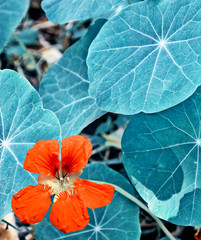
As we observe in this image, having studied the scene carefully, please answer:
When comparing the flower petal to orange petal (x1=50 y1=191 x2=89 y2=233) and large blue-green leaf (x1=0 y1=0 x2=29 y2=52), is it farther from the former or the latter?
large blue-green leaf (x1=0 y1=0 x2=29 y2=52)

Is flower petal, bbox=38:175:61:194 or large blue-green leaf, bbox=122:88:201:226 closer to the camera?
flower petal, bbox=38:175:61:194

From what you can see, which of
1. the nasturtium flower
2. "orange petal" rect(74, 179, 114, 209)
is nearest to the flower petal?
the nasturtium flower

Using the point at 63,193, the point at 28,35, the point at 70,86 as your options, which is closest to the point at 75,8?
the point at 70,86

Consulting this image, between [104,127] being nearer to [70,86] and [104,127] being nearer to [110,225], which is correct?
[70,86]

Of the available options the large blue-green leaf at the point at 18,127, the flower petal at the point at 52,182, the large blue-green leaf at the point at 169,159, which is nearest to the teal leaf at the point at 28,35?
the large blue-green leaf at the point at 18,127

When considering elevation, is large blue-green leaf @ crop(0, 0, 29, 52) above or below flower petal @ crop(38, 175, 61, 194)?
above

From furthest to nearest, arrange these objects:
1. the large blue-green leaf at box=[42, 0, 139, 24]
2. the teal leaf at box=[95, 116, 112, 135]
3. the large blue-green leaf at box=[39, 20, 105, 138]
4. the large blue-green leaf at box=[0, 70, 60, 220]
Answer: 1. the teal leaf at box=[95, 116, 112, 135]
2. the large blue-green leaf at box=[39, 20, 105, 138]
3. the large blue-green leaf at box=[42, 0, 139, 24]
4. the large blue-green leaf at box=[0, 70, 60, 220]

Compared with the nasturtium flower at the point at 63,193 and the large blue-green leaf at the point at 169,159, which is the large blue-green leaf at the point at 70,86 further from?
the nasturtium flower at the point at 63,193
